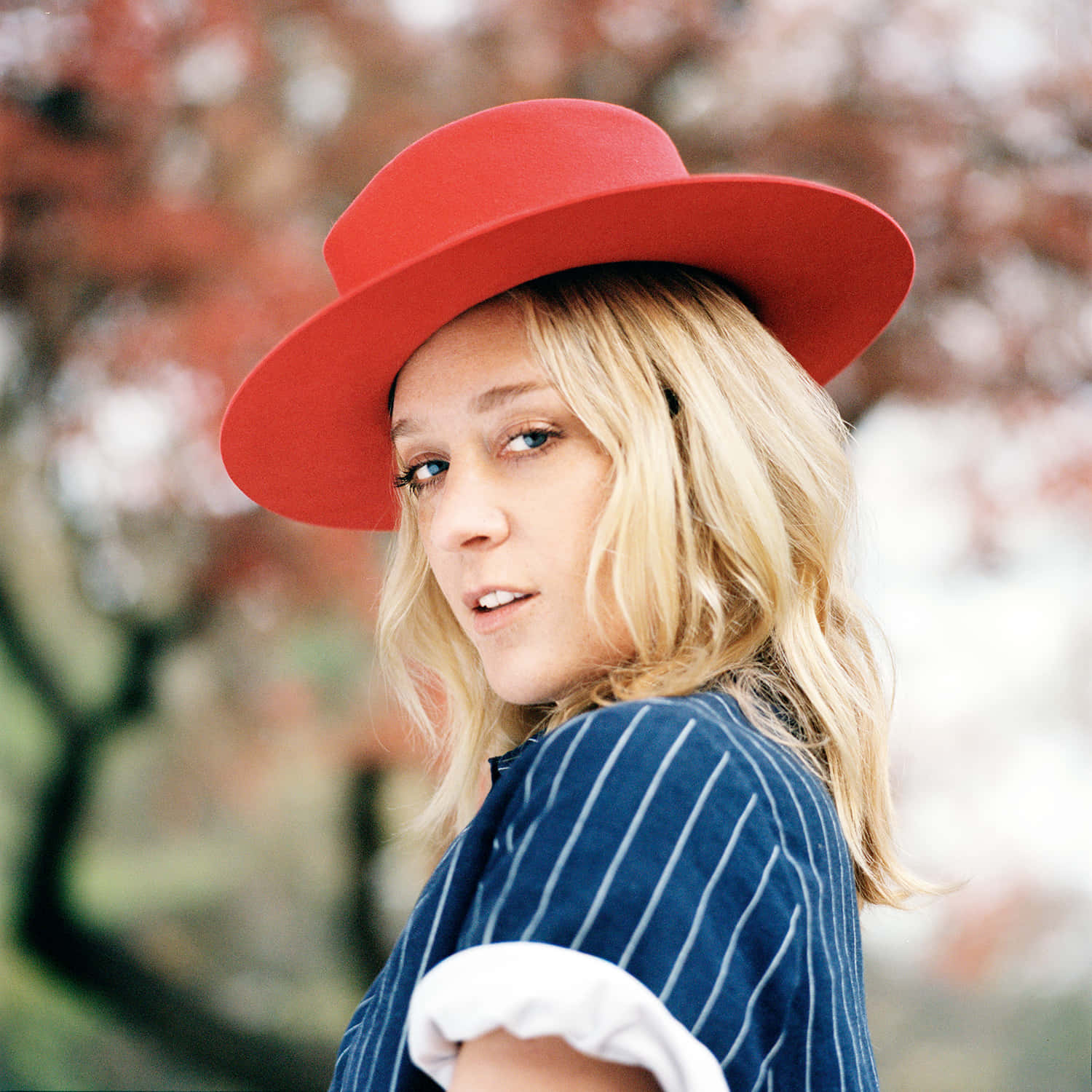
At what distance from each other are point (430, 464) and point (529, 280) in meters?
0.21

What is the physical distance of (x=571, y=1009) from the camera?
2.02 feet

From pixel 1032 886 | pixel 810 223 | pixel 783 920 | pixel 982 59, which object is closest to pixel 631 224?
pixel 810 223

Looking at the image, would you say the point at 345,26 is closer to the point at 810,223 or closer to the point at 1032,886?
the point at 810,223

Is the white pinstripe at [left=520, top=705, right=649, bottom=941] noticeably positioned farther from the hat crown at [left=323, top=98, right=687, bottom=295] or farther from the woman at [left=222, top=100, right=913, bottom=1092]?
the hat crown at [left=323, top=98, right=687, bottom=295]

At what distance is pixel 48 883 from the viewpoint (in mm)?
3936

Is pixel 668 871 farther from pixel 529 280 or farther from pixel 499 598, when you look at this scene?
pixel 529 280

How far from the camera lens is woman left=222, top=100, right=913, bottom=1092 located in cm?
65

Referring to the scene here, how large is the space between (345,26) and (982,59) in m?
1.96

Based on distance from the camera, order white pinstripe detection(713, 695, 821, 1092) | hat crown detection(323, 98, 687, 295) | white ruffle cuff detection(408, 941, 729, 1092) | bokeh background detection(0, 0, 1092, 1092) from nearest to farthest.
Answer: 1. white ruffle cuff detection(408, 941, 729, 1092)
2. white pinstripe detection(713, 695, 821, 1092)
3. hat crown detection(323, 98, 687, 295)
4. bokeh background detection(0, 0, 1092, 1092)

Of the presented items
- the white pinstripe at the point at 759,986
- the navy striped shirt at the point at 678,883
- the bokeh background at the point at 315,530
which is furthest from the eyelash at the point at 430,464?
the bokeh background at the point at 315,530

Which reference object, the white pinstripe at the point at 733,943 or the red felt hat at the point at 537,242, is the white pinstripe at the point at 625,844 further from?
the red felt hat at the point at 537,242

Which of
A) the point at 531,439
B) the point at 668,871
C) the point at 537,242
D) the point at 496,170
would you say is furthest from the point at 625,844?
the point at 496,170

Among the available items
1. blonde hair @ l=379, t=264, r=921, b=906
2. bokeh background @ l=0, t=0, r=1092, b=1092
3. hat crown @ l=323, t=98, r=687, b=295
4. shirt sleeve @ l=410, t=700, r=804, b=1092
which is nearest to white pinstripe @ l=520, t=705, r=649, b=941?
shirt sleeve @ l=410, t=700, r=804, b=1092

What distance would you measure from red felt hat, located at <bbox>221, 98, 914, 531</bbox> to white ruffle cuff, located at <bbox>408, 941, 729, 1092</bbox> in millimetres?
531
